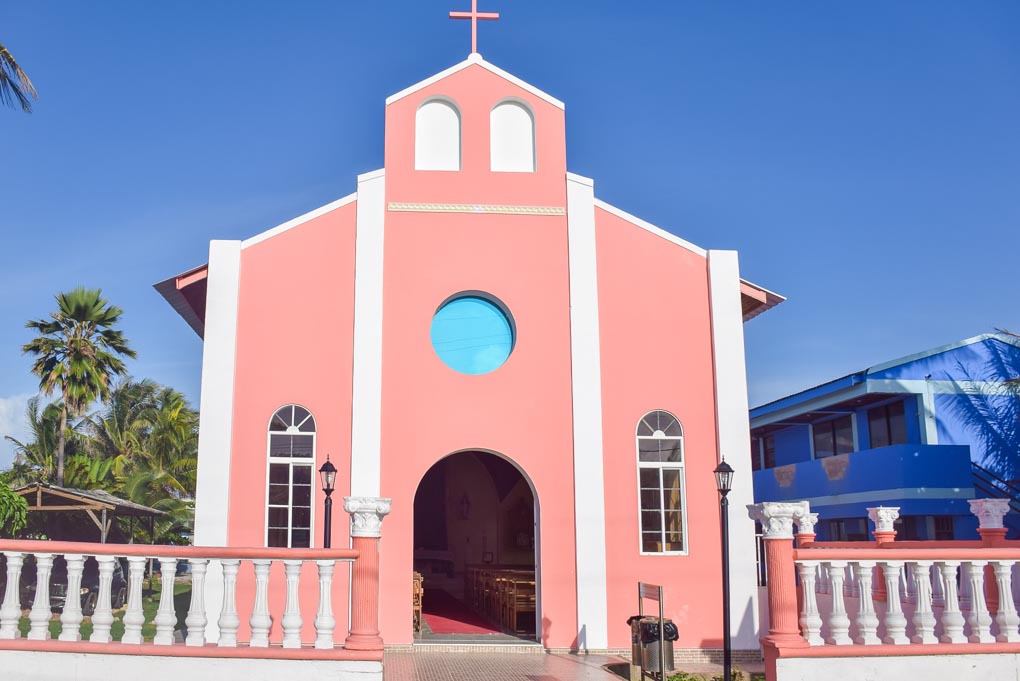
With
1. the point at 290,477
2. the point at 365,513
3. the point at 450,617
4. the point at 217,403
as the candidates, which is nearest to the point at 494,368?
the point at 290,477

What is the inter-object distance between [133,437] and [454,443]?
2443 centimetres

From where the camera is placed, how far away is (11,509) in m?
18.9

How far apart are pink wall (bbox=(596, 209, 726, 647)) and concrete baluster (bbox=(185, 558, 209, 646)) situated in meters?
6.65

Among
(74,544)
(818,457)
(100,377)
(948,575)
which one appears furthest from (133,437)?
(948,575)

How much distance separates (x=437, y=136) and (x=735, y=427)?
6232mm

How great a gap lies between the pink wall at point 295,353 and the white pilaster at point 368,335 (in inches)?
5.2

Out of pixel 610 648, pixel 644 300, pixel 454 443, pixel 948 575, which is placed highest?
pixel 644 300

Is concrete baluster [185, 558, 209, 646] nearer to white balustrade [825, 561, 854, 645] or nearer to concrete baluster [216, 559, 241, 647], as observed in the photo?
concrete baluster [216, 559, 241, 647]

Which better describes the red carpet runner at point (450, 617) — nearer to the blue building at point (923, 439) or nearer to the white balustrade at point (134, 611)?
the white balustrade at point (134, 611)

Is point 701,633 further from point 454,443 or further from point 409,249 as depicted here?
point 409,249

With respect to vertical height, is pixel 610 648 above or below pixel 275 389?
below

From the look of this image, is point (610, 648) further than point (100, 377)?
No

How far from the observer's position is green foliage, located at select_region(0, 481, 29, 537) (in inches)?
731

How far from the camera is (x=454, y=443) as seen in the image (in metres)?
14.1
